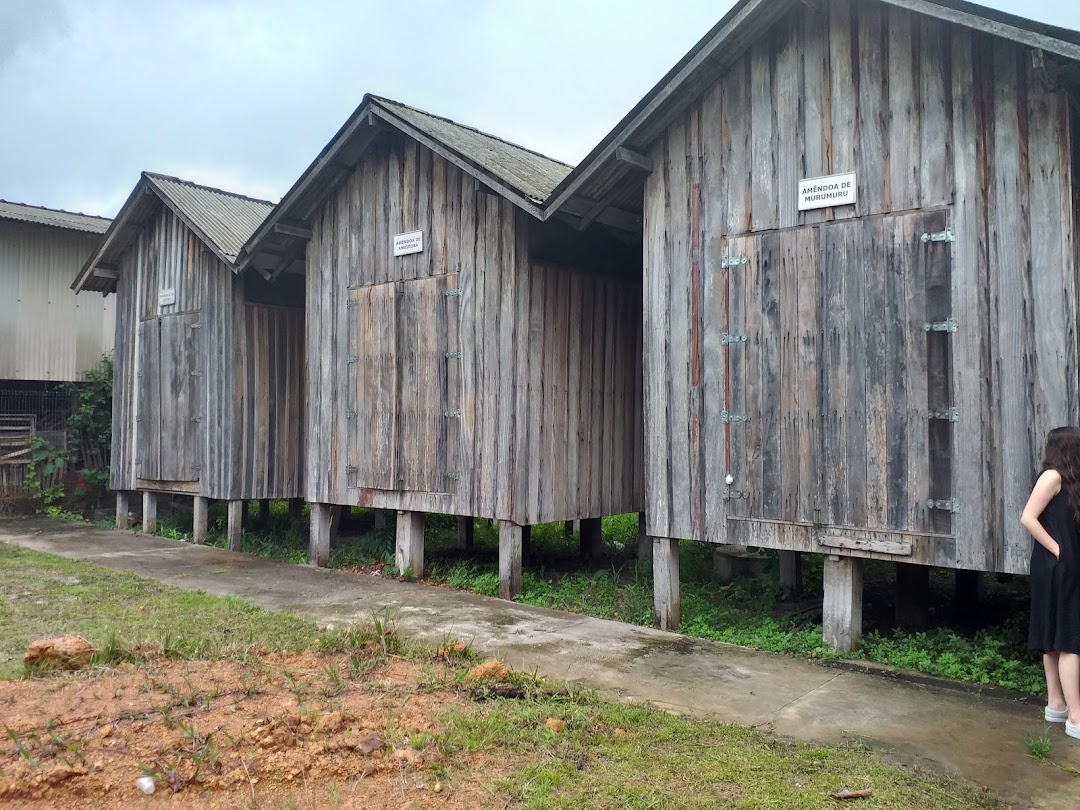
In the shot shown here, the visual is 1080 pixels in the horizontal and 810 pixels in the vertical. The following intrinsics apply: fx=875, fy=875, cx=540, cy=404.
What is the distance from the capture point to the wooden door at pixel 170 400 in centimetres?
1292

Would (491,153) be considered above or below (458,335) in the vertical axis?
above

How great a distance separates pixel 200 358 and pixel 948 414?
10318 millimetres

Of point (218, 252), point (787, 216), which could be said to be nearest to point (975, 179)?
point (787, 216)

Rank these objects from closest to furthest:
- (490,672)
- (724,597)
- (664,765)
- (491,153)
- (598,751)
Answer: (664,765), (598,751), (490,672), (724,597), (491,153)

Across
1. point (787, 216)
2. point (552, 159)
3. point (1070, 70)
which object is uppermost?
point (552, 159)

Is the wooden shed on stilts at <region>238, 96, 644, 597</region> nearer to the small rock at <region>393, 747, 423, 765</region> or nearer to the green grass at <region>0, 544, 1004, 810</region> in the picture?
the green grass at <region>0, 544, 1004, 810</region>

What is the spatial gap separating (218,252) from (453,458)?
191 inches

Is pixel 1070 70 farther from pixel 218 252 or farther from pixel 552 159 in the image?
pixel 218 252

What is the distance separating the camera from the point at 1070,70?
19.1 ft

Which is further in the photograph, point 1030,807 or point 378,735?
point 378,735

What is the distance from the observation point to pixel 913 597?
299 inches

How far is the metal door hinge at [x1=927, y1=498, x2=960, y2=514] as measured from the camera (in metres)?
6.16

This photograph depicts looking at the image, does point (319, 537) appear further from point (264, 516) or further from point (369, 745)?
point (369, 745)

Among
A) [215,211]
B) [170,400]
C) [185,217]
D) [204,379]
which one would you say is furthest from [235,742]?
[215,211]
